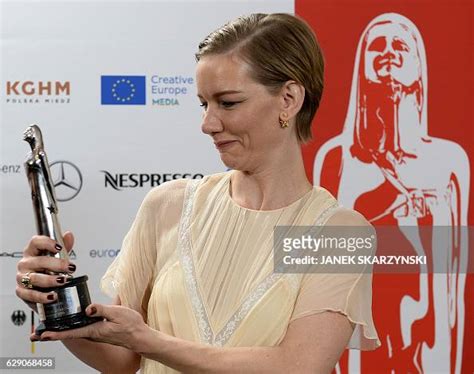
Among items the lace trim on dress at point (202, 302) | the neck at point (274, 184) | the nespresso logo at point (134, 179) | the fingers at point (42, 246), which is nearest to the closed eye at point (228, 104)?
the neck at point (274, 184)

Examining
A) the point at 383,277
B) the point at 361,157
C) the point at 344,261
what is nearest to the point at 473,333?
the point at 383,277

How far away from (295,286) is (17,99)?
5.76 ft

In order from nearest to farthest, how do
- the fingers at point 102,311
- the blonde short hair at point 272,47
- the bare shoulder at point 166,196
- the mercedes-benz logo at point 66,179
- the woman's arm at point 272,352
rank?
the fingers at point 102,311 < the woman's arm at point 272,352 < the blonde short hair at point 272,47 < the bare shoulder at point 166,196 < the mercedes-benz logo at point 66,179

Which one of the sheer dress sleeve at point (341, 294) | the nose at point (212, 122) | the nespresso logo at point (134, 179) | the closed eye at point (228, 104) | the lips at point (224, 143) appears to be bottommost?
the sheer dress sleeve at point (341, 294)

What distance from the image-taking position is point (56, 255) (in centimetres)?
149

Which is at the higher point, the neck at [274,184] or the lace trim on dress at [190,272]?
the neck at [274,184]

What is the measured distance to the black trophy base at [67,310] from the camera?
4.75 ft

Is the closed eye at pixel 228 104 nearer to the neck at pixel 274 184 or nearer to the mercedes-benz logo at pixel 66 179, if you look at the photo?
the neck at pixel 274 184

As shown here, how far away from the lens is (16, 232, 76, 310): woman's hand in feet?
4.82

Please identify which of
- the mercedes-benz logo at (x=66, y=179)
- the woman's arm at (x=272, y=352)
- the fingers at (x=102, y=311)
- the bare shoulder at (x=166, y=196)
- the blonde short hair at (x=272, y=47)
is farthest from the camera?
the mercedes-benz logo at (x=66, y=179)

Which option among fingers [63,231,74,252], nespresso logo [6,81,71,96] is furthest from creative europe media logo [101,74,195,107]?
fingers [63,231,74,252]

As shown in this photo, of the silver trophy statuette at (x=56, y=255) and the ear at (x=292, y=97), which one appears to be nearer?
the silver trophy statuette at (x=56, y=255)

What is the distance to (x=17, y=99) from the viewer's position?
3.14 metres

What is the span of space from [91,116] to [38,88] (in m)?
0.20
